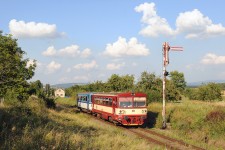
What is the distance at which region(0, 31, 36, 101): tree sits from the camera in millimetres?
27250

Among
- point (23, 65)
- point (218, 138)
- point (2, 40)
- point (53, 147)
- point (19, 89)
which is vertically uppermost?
point (2, 40)

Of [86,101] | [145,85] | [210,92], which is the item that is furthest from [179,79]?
[86,101]

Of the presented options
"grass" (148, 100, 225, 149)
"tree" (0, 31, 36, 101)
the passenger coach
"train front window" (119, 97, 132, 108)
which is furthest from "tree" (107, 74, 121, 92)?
"train front window" (119, 97, 132, 108)

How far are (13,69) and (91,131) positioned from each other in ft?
49.2

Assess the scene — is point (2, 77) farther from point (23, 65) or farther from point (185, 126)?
point (185, 126)

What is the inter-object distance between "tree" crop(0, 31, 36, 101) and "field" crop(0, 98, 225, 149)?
4.52m

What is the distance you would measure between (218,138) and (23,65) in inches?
787

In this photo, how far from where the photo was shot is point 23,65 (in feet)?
98.8

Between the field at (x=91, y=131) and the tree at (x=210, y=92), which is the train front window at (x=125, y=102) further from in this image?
the tree at (x=210, y=92)

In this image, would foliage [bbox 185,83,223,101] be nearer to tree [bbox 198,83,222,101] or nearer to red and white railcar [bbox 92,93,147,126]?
tree [bbox 198,83,222,101]

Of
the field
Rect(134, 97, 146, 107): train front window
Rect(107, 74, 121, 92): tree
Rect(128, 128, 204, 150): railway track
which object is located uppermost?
Rect(107, 74, 121, 92): tree

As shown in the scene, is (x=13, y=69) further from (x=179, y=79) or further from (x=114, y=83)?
(x=179, y=79)

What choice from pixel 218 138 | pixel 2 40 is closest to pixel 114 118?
pixel 218 138

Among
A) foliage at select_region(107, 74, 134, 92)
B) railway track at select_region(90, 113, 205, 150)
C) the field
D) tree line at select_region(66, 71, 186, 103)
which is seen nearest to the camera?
the field
